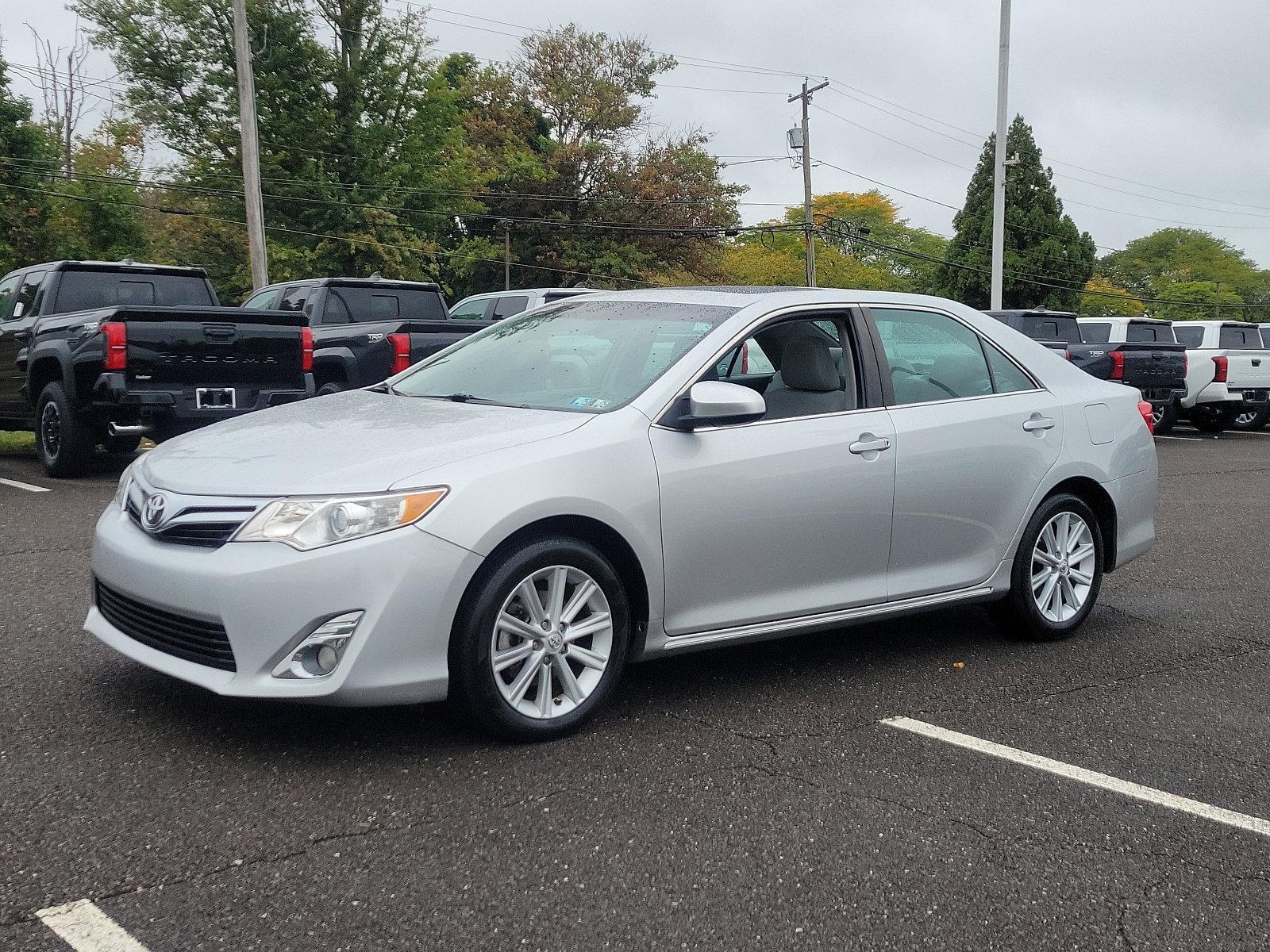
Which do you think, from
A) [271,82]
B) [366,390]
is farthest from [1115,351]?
[271,82]

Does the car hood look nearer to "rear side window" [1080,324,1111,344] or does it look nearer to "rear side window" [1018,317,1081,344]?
"rear side window" [1018,317,1081,344]

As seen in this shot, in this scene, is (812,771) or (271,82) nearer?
(812,771)

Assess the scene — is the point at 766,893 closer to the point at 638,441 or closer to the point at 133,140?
the point at 638,441

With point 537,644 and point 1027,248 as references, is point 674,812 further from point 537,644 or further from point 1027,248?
point 1027,248

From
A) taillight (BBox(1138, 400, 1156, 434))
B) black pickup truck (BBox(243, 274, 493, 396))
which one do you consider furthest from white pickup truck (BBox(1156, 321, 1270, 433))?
taillight (BBox(1138, 400, 1156, 434))

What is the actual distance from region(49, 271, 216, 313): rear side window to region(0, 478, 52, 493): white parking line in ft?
5.53

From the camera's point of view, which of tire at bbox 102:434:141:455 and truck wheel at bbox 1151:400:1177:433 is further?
truck wheel at bbox 1151:400:1177:433

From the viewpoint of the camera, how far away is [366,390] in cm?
540

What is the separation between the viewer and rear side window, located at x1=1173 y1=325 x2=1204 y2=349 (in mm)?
21000

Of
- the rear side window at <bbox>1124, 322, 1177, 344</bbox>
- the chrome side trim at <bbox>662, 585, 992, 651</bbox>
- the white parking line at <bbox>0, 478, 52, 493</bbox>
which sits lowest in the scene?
the white parking line at <bbox>0, 478, 52, 493</bbox>

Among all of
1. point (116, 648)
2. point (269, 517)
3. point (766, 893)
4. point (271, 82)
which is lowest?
point (766, 893)

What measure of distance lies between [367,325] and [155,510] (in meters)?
9.28

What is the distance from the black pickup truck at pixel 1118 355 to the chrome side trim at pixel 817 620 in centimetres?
1229

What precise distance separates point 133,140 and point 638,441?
51580 millimetres
